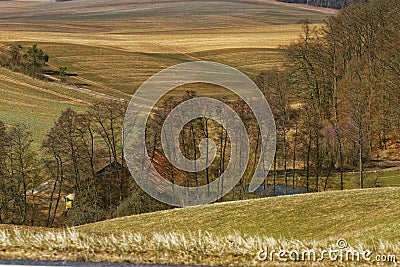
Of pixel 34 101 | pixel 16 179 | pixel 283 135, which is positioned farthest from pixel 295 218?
pixel 34 101

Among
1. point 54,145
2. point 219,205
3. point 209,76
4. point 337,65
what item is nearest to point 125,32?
point 209,76

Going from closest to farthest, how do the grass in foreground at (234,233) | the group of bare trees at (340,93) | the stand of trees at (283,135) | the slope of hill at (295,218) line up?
the grass in foreground at (234,233)
the slope of hill at (295,218)
the stand of trees at (283,135)
the group of bare trees at (340,93)

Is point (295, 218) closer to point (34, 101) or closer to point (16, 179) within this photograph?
point (16, 179)

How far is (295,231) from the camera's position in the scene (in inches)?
704

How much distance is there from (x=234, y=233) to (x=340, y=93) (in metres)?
39.3

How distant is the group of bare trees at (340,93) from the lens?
158 ft

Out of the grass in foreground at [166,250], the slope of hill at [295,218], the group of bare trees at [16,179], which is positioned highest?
the grass in foreground at [166,250]

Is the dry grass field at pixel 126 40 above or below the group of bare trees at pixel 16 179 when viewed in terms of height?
above

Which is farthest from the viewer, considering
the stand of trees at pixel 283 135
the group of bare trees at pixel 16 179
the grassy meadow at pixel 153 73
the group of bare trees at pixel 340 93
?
the group of bare trees at pixel 340 93

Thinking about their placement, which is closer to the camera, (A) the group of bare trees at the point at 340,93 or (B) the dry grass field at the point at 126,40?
(A) the group of bare trees at the point at 340,93

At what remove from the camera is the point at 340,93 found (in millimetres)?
55344

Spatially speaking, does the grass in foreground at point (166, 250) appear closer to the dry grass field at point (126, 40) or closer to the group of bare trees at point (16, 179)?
Result: the group of bare trees at point (16, 179)

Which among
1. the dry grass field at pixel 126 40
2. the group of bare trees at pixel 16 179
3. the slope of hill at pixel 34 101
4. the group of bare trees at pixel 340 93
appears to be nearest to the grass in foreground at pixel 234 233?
the group of bare trees at pixel 16 179

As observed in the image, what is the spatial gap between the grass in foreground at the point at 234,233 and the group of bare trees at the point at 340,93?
22.1 m
